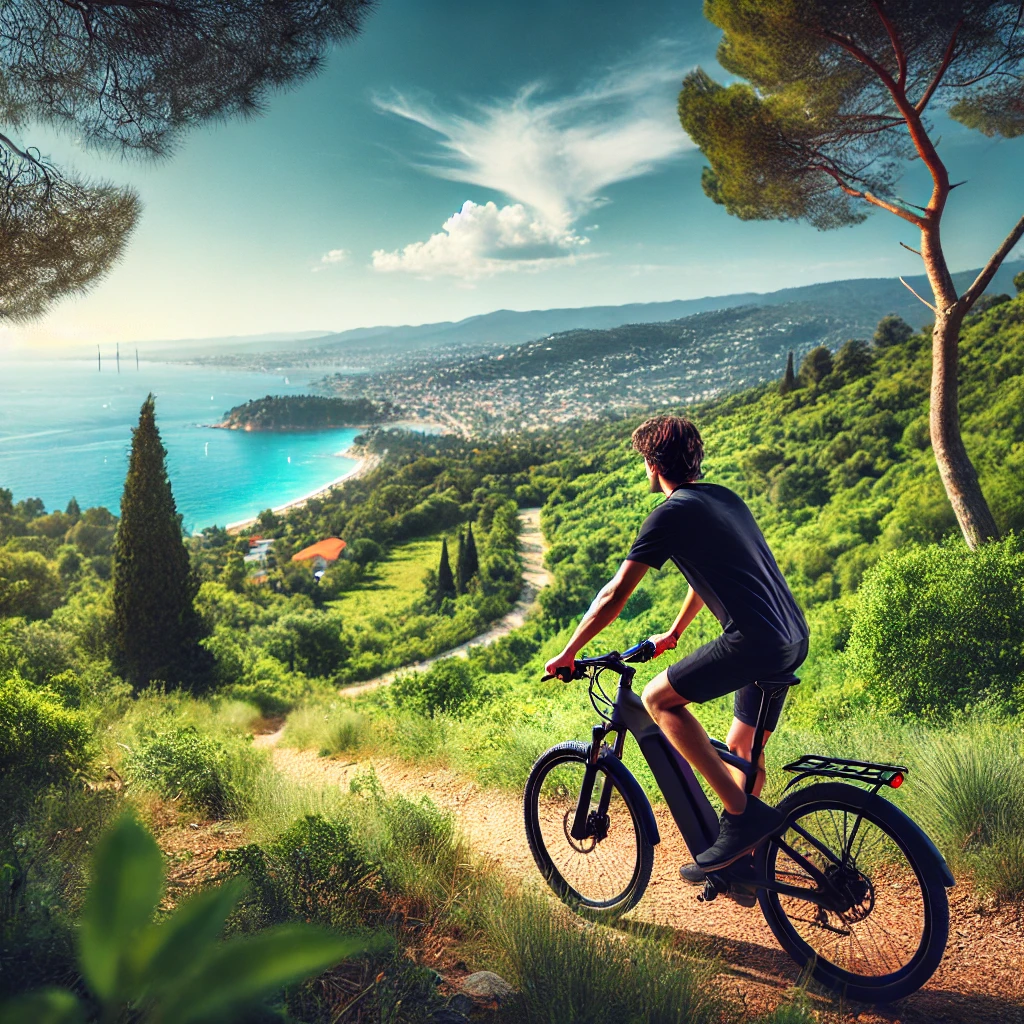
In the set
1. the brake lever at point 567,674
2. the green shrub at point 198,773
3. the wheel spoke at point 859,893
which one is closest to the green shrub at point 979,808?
the wheel spoke at point 859,893

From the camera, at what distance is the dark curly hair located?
2.23 metres

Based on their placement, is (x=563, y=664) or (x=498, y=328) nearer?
(x=563, y=664)

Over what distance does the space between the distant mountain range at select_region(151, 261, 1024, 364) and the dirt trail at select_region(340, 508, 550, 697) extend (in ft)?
51.0

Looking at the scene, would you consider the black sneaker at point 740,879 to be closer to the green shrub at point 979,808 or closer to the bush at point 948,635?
the green shrub at point 979,808

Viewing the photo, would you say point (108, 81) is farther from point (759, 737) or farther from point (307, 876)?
point (759, 737)

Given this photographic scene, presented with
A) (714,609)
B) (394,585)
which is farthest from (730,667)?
(394,585)

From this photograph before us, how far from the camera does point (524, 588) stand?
88.4ft

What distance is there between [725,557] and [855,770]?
0.83 metres

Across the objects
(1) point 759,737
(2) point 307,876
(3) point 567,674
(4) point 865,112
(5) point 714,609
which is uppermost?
(4) point 865,112

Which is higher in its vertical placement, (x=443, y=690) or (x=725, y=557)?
(x=725, y=557)

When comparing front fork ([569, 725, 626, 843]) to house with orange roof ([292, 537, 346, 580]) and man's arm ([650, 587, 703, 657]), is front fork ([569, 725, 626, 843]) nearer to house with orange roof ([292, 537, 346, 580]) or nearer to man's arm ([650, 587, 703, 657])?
man's arm ([650, 587, 703, 657])

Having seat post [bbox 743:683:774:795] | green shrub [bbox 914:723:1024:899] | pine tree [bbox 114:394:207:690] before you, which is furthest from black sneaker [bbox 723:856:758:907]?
pine tree [bbox 114:394:207:690]

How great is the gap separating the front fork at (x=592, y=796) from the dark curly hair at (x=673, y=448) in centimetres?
94

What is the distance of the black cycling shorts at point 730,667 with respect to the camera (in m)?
2.07
